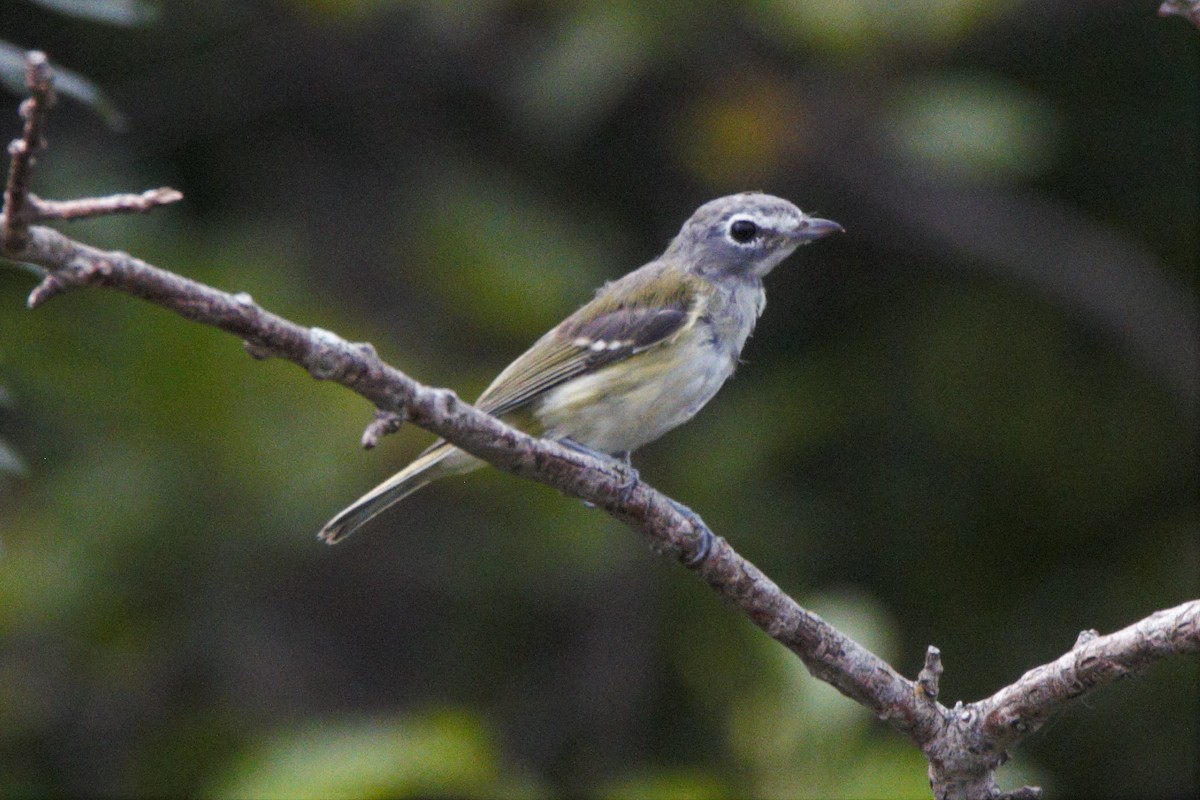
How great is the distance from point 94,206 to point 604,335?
9.04ft

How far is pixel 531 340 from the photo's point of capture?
18.4 feet

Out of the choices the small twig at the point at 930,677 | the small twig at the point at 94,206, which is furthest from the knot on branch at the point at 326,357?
the small twig at the point at 930,677

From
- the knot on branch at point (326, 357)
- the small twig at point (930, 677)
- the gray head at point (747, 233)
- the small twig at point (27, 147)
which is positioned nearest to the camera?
the small twig at point (27, 147)

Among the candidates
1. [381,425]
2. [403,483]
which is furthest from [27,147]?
[403,483]

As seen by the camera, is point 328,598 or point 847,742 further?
point 328,598

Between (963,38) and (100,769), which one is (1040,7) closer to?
(963,38)

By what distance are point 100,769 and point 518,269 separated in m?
2.57

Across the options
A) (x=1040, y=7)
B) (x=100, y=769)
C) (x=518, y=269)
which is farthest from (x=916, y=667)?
(x=100, y=769)

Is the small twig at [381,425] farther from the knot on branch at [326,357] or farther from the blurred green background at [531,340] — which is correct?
the blurred green background at [531,340]

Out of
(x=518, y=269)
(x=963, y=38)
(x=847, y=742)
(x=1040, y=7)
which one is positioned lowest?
(x=847, y=742)

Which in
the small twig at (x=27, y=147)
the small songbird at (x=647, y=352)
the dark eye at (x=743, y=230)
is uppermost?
the dark eye at (x=743, y=230)

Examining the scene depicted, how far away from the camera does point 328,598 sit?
20.6 ft

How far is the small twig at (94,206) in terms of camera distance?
1.67 meters

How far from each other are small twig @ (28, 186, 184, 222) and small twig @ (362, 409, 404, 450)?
1.80ft
